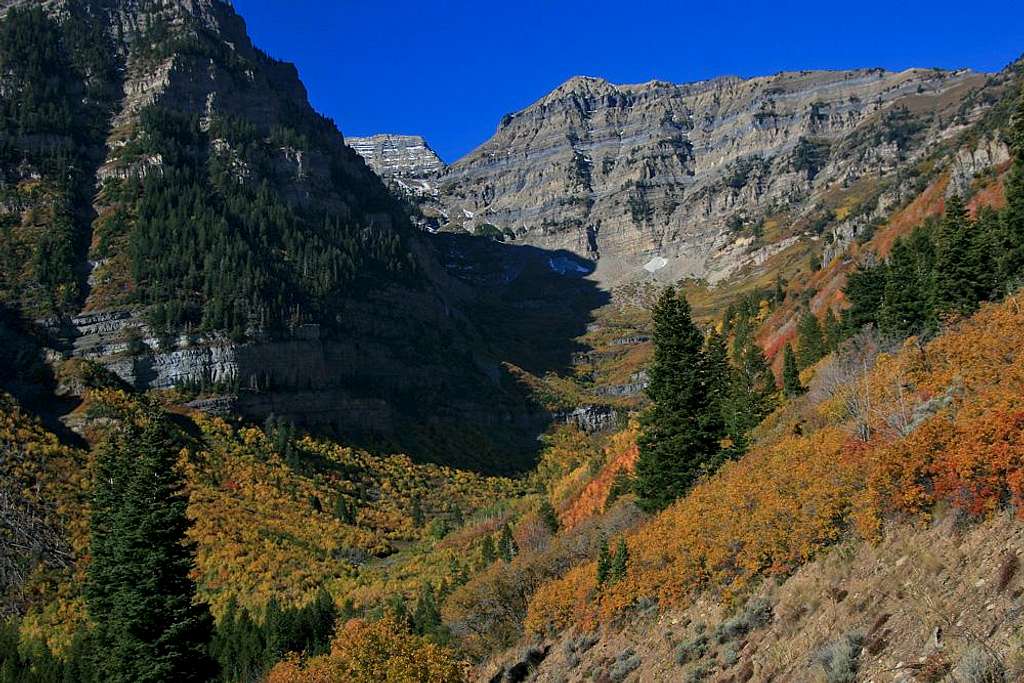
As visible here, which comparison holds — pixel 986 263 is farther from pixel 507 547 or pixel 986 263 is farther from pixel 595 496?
pixel 507 547

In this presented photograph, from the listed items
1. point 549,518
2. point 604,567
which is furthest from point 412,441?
point 604,567

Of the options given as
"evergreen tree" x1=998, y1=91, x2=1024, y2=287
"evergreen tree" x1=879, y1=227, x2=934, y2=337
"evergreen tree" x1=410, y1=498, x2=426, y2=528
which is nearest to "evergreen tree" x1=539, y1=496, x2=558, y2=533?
"evergreen tree" x1=879, y1=227, x2=934, y2=337

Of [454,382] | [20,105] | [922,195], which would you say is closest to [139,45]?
[20,105]

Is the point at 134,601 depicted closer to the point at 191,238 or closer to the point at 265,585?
the point at 265,585

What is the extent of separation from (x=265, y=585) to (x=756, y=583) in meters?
68.0

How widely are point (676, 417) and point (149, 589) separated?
26.4m

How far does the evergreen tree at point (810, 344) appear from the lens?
68.8 meters

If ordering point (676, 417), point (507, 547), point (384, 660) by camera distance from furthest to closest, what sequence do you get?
point (507, 547) < point (676, 417) < point (384, 660)

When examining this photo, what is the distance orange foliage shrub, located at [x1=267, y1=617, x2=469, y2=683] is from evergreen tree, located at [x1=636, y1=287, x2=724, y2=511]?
16.3 m

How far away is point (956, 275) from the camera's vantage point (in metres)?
45.4

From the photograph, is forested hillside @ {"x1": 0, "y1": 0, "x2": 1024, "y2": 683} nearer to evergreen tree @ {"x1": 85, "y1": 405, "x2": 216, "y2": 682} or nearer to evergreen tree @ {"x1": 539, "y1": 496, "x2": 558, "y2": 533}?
evergreen tree @ {"x1": 85, "y1": 405, "x2": 216, "y2": 682}

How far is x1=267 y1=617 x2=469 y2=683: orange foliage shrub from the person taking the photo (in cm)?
2736

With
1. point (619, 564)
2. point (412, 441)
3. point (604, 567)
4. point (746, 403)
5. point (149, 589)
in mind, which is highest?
point (412, 441)

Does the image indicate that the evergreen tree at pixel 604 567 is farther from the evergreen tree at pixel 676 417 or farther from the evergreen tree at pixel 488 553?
the evergreen tree at pixel 488 553
